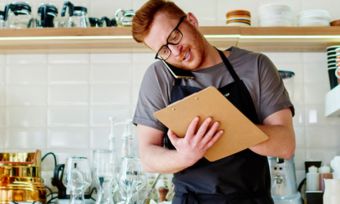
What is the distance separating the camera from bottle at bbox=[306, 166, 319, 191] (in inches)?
104

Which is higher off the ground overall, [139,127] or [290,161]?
[139,127]

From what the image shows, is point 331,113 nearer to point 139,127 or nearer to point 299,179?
point 299,179

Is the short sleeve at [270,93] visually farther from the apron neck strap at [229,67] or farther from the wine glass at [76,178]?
the wine glass at [76,178]

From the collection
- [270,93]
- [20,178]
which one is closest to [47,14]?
[20,178]

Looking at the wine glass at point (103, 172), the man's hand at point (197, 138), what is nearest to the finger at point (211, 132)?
the man's hand at point (197, 138)

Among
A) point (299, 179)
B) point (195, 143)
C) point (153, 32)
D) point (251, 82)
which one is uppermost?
point (153, 32)

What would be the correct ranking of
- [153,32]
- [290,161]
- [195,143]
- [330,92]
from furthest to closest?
1. [330,92]
2. [290,161]
3. [153,32]
4. [195,143]

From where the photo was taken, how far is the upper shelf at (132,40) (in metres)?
2.60

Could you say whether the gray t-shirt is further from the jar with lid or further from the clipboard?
the jar with lid

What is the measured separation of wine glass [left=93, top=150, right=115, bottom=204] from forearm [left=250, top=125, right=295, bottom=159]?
3.23ft

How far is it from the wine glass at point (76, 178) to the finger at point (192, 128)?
3.48 feet

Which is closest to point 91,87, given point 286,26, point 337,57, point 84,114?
point 84,114

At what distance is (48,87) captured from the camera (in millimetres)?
2869

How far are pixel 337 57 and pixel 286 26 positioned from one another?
28 cm
